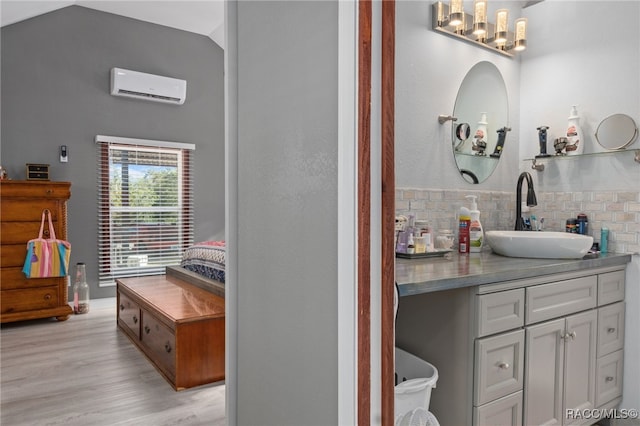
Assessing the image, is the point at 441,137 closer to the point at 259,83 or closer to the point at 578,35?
the point at 578,35

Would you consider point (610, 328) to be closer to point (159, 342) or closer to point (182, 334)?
point (182, 334)

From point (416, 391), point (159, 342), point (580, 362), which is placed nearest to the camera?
point (416, 391)

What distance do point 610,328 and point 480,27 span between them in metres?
1.70

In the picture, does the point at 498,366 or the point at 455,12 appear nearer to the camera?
the point at 498,366

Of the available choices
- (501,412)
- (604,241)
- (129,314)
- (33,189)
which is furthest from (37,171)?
(604,241)

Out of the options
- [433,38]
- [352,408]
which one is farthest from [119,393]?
[433,38]

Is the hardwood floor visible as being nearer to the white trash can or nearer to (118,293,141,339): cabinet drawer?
(118,293,141,339): cabinet drawer

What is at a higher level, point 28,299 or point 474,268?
point 474,268

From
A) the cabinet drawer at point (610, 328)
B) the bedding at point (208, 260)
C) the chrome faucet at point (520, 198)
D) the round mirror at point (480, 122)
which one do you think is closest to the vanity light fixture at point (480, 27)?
the round mirror at point (480, 122)

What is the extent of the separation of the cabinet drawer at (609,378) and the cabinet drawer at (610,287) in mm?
287

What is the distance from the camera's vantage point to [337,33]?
37.8 inches

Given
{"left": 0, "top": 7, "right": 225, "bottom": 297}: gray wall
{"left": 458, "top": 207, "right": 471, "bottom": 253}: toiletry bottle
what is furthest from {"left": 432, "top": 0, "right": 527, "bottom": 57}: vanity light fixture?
{"left": 0, "top": 7, "right": 225, "bottom": 297}: gray wall

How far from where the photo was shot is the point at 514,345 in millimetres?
1684

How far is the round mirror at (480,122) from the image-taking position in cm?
247
